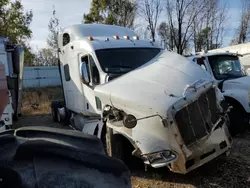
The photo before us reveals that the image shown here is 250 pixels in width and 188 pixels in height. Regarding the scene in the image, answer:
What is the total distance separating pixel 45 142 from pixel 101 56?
4446 millimetres

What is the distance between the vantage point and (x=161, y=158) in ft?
13.9

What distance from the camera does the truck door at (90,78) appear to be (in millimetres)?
6199

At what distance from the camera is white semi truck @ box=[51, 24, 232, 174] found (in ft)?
13.9

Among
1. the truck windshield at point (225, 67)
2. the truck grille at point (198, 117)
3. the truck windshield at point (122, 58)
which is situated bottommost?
the truck grille at point (198, 117)

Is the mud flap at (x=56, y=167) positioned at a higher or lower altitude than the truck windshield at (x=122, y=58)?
lower

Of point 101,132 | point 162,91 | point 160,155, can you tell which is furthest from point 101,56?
point 160,155

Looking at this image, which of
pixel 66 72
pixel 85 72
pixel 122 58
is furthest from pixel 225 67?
pixel 66 72

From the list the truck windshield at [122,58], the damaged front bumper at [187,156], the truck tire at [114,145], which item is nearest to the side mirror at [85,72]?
the truck windshield at [122,58]

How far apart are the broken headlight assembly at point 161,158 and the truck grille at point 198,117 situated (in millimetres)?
308

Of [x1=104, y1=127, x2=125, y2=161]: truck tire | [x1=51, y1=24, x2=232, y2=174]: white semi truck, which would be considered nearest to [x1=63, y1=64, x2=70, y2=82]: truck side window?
[x1=51, y1=24, x2=232, y2=174]: white semi truck

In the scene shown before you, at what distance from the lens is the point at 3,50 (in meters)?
8.40

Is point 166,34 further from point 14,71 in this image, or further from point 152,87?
point 152,87

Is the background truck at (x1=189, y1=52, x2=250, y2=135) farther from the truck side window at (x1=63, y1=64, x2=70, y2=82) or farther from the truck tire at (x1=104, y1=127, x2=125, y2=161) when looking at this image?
the truck tire at (x1=104, y1=127, x2=125, y2=161)

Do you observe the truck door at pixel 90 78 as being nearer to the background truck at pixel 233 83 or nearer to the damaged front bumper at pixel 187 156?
the damaged front bumper at pixel 187 156
